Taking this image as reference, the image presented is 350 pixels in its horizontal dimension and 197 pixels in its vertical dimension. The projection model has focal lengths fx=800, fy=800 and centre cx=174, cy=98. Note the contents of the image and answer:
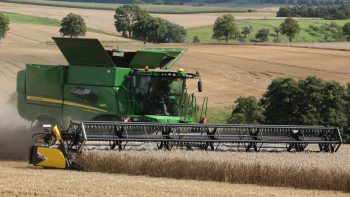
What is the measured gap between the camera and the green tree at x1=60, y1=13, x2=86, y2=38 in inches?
3282

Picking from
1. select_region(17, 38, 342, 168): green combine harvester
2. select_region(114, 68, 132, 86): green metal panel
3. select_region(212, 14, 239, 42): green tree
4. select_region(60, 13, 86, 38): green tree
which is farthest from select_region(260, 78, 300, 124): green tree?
select_region(212, 14, 239, 42): green tree

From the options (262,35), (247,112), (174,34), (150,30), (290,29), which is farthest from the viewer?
(262,35)

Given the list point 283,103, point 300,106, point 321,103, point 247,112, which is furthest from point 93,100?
point 321,103

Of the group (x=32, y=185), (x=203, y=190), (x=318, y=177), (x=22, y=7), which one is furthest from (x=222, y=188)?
(x=22, y=7)

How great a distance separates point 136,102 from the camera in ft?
57.1

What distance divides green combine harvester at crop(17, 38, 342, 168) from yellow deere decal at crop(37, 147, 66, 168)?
165cm

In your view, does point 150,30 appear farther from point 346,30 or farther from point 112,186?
point 112,186

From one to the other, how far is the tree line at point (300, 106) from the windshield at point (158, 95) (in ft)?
56.2

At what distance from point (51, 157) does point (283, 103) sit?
23.0m

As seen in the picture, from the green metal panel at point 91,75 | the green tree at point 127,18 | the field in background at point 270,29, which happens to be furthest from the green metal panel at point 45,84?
the field in background at point 270,29

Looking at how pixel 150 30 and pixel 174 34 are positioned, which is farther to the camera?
pixel 174 34

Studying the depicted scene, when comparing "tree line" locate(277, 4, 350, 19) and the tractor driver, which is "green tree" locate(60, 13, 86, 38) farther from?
the tractor driver

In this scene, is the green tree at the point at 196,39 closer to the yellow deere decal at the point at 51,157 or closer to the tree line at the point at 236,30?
the tree line at the point at 236,30

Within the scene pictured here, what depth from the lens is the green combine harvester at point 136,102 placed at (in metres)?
16.3
